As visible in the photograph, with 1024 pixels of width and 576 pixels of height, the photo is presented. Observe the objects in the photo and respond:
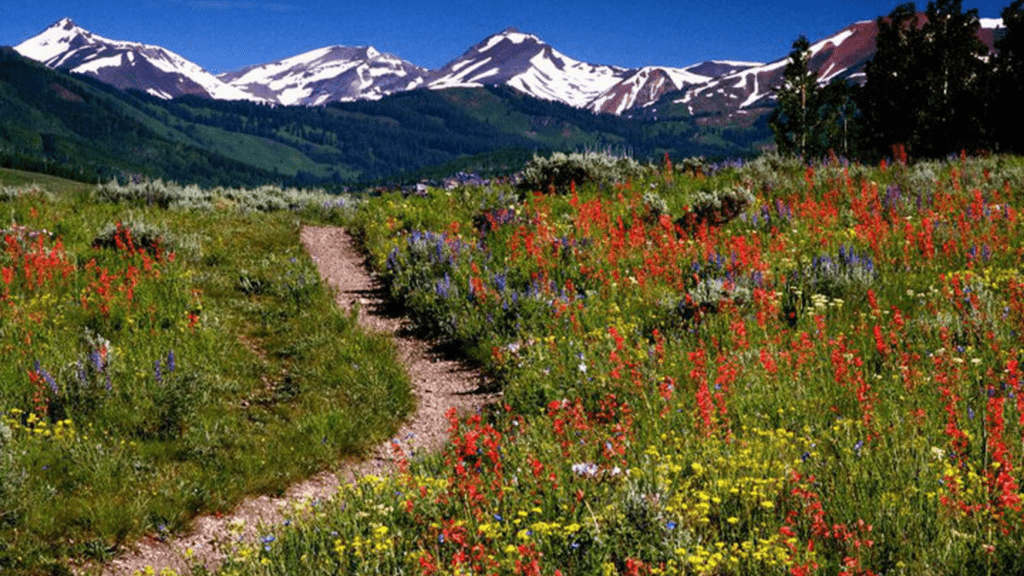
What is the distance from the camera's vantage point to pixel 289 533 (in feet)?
15.6

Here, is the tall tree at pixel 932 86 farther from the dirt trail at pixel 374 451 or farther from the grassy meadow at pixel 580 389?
the dirt trail at pixel 374 451

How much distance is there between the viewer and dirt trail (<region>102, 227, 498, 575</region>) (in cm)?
499

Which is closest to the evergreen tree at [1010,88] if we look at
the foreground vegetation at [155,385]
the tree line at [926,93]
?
the tree line at [926,93]

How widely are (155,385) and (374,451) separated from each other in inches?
90.7

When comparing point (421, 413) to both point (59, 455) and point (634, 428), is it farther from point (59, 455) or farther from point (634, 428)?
point (59, 455)

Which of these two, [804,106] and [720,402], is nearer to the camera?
[720,402]

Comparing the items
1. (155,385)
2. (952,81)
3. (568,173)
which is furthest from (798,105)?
(155,385)

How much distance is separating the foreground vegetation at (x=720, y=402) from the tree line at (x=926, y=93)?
27100 mm

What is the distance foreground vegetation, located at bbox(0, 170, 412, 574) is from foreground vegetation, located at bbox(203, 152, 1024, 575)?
115 centimetres

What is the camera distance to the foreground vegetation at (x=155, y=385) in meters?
5.25

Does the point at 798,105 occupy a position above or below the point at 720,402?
above

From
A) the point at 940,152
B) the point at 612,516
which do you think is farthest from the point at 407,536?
the point at 940,152

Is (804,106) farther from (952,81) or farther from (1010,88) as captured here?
(1010,88)

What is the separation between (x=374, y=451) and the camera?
6742mm
